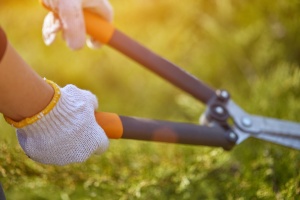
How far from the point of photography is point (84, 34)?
4.43 ft

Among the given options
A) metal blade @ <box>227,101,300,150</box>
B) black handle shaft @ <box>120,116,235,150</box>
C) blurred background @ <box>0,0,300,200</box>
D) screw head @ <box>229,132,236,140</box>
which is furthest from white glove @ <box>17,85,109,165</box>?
metal blade @ <box>227,101,300,150</box>

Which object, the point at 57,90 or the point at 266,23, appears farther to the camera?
the point at 266,23

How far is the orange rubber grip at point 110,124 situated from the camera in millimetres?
1066

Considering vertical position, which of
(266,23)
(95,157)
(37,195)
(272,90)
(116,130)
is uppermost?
(266,23)

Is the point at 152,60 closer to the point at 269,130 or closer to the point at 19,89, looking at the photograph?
the point at 269,130

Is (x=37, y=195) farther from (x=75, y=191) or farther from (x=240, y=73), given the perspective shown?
(x=240, y=73)

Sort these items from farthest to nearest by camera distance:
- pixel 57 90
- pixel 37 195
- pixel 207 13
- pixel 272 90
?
pixel 207 13, pixel 272 90, pixel 37 195, pixel 57 90

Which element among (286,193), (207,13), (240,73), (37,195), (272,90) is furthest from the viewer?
(207,13)

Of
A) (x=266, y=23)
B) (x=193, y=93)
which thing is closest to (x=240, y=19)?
(x=266, y=23)

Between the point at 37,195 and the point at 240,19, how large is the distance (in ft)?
3.73

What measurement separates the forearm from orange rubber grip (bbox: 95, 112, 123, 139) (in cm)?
13

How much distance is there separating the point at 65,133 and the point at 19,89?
0.12 metres

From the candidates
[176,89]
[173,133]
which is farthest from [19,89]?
[176,89]

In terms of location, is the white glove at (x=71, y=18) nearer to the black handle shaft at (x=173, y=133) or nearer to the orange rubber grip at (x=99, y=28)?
the orange rubber grip at (x=99, y=28)
